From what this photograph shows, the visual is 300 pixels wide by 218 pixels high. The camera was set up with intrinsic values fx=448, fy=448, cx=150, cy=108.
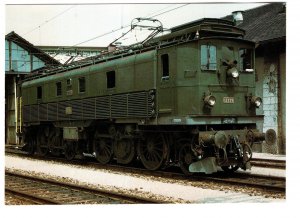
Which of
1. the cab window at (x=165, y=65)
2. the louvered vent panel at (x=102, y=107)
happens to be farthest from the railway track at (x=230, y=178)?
the cab window at (x=165, y=65)

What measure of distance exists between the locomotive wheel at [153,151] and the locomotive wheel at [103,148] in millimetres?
2007

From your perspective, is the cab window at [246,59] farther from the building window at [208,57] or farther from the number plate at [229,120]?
the number plate at [229,120]

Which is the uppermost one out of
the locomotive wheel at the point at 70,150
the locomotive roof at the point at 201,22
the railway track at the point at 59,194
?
the locomotive roof at the point at 201,22

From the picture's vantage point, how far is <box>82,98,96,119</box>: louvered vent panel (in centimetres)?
1755

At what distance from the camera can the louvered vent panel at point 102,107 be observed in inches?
657

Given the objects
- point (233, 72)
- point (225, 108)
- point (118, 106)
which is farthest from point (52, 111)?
point (233, 72)

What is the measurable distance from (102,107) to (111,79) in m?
1.14

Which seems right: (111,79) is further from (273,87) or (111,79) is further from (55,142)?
(273,87)

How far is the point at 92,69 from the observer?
58.3ft

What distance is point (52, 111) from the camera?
20531 millimetres

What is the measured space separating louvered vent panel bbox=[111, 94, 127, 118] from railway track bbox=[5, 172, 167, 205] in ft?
12.1

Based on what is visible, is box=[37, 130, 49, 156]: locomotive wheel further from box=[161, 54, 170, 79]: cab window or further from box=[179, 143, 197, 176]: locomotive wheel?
box=[179, 143, 197, 176]: locomotive wheel

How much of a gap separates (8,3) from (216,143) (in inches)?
262

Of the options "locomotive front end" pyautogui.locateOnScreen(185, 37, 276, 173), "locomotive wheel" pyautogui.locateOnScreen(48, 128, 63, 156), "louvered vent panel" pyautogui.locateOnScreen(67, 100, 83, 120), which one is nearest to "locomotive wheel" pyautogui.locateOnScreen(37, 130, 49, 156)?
"locomotive wheel" pyautogui.locateOnScreen(48, 128, 63, 156)
